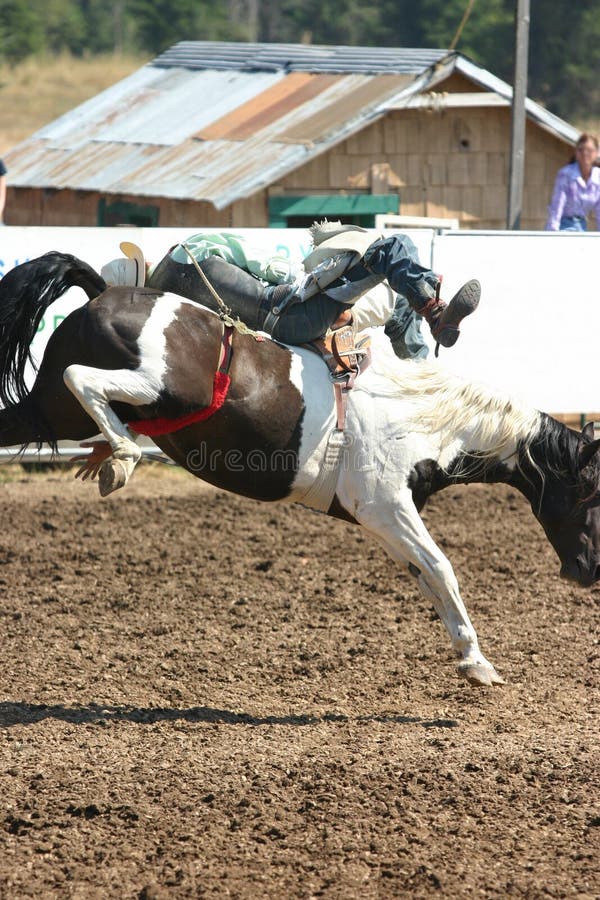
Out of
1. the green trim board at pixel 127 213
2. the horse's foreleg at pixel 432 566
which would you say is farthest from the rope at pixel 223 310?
the green trim board at pixel 127 213

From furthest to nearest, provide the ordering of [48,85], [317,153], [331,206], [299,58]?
[48,85]
[299,58]
[331,206]
[317,153]

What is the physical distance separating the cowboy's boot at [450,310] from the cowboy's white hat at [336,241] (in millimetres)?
339

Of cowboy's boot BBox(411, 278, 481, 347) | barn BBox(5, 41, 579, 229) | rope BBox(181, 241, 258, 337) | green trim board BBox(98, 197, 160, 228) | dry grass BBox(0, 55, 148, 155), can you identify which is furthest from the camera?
dry grass BBox(0, 55, 148, 155)

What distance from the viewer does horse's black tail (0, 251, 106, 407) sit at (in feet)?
15.9

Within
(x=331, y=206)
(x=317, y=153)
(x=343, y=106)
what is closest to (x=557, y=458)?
(x=317, y=153)

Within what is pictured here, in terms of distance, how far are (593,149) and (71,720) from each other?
7.31 metres

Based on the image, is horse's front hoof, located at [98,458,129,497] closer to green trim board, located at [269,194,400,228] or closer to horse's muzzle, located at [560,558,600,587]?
horse's muzzle, located at [560,558,600,587]

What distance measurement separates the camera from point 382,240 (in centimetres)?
493

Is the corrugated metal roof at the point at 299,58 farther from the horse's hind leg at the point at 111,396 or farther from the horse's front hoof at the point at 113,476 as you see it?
the horse's front hoof at the point at 113,476

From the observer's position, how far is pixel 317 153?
11.6m

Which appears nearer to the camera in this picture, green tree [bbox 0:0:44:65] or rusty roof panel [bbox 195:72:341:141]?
rusty roof panel [bbox 195:72:341:141]

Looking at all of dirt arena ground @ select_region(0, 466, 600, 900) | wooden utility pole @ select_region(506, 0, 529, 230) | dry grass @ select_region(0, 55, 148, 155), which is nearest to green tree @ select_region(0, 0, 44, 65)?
dry grass @ select_region(0, 55, 148, 155)

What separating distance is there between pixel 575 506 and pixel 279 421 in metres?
1.42

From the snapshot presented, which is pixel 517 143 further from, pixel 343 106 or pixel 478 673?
pixel 478 673
